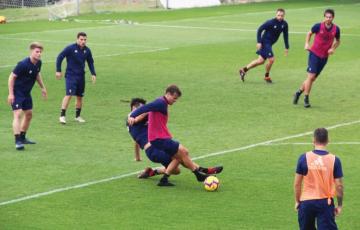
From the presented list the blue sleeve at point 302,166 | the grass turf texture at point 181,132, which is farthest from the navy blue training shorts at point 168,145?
the blue sleeve at point 302,166

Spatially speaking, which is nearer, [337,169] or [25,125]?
[337,169]

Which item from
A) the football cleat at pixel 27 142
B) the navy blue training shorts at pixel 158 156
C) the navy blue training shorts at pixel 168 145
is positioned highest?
the navy blue training shorts at pixel 168 145

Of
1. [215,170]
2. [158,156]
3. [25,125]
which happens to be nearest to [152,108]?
[158,156]

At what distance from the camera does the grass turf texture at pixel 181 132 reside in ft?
51.0

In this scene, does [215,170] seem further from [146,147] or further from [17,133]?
[17,133]

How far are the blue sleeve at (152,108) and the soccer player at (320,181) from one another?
470 cm

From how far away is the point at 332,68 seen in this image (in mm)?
34094

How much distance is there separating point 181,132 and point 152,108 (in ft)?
19.5

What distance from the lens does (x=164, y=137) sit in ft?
55.9

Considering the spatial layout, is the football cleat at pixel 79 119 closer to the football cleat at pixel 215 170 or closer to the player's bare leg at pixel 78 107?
the player's bare leg at pixel 78 107

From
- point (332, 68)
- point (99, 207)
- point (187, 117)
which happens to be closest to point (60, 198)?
point (99, 207)

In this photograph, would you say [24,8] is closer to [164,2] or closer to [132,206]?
[164,2]

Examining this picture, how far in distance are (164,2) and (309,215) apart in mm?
49523

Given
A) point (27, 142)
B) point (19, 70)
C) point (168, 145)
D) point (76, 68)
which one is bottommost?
point (27, 142)
